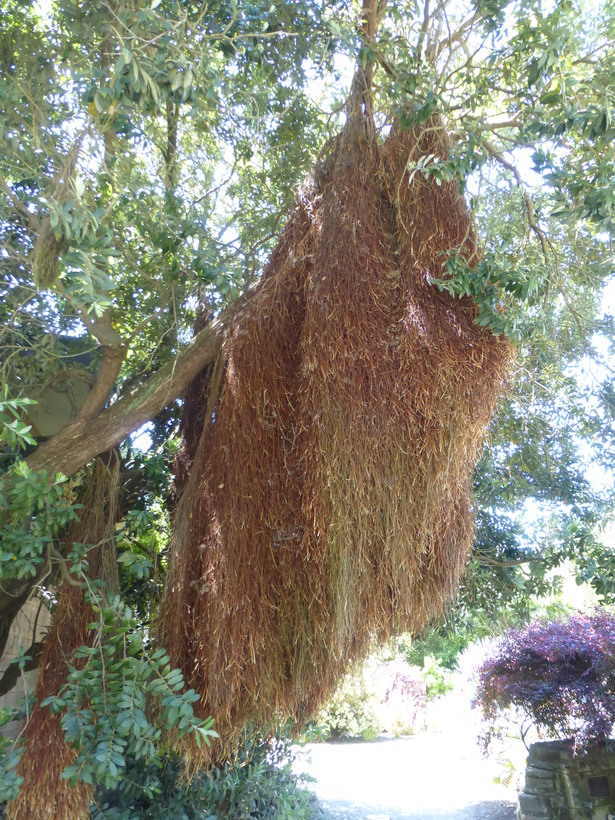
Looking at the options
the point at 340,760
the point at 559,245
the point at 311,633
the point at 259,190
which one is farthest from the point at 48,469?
the point at 340,760

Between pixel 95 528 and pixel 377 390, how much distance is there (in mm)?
1591

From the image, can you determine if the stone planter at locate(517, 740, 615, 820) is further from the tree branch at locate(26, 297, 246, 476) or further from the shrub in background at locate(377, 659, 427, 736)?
the shrub in background at locate(377, 659, 427, 736)

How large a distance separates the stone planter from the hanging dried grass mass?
5018mm

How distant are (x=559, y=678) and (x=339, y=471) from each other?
5499mm

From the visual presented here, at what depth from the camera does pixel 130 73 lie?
214cm

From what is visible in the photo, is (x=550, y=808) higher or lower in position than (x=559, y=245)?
lower

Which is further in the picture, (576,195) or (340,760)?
(340,760)

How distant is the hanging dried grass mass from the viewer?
7.59ft

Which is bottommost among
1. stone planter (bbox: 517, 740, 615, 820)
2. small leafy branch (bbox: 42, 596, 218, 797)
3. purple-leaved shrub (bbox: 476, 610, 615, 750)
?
stone planter (bbox: 517, 740, 615, 820)

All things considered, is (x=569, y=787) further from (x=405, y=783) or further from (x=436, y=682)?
(x=436, y=682)

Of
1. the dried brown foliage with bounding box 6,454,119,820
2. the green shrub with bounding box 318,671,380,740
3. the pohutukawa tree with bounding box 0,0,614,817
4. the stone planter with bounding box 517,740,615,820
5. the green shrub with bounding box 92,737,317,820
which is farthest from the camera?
the green shrub with bounding box 318,671,380,740

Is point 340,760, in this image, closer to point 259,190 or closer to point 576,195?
point 259,190

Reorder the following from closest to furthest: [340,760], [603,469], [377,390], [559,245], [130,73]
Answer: [130,73], [377,390], [559,245], [603,469], [340,760]

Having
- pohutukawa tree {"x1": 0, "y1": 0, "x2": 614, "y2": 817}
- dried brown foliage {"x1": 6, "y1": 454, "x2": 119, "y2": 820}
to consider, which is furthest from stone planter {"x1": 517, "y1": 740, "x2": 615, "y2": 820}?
dried brown foliage {"x1": 6, "y1": 454, "x2": 119, "y2": 820}
